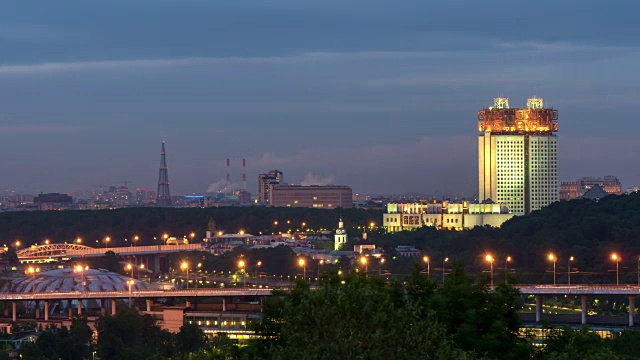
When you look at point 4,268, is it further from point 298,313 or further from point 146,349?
point 298,313

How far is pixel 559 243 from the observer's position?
155625 millimetres

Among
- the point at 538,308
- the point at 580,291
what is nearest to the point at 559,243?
the point at 580,291

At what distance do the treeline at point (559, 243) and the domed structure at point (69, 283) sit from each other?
93.1ft

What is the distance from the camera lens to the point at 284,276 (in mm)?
168750

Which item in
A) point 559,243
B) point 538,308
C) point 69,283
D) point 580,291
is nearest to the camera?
point 538,308

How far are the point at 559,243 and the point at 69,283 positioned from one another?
4304 cm

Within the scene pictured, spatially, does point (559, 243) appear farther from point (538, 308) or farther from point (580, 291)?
point (538, 308)

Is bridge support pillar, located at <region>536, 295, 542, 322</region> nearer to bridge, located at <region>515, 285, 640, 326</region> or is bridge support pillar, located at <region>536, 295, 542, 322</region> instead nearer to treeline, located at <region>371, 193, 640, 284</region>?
bridge, located at <region>515, 285, 640, 326</region>

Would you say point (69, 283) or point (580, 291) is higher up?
point (580, 291)

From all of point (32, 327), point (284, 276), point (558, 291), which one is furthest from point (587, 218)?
point (32, 327)

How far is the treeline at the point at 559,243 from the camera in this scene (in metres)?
144

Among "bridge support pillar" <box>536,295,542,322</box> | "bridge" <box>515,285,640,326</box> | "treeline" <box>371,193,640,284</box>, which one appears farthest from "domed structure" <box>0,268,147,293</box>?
"bridge support pillar" <box>536,295,542,322</box>

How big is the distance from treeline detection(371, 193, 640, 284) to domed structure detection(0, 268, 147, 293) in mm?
28389

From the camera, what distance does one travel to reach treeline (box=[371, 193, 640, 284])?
144 metres
